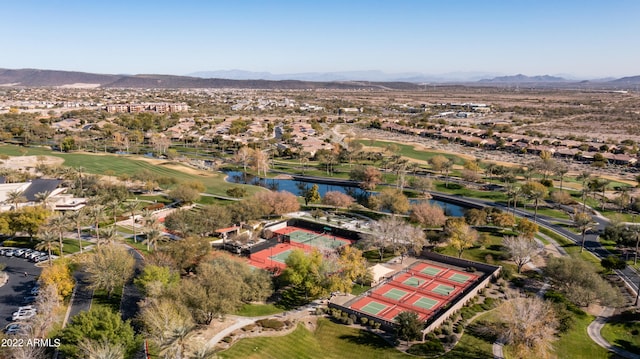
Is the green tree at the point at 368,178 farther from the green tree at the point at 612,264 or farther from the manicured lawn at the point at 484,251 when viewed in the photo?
the green tree at the point at 612,264

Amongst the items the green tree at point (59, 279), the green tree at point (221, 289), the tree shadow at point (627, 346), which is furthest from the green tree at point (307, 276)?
the tree shadow at point (627, 346)

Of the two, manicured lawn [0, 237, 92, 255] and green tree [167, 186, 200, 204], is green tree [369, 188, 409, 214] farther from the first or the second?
manicured lawn [0, 237, 92, 255]

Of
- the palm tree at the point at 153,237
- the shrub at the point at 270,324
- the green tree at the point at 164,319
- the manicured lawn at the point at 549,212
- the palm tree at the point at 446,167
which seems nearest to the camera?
the green tree at the point at 164,319

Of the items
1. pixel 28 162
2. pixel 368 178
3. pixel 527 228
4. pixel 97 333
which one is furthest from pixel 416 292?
pixel 28 162

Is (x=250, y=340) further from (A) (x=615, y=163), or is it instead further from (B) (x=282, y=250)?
(A) (x=615, y=163)

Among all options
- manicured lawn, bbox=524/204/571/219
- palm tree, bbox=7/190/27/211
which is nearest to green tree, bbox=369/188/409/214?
manicured lawn, bbox=524/204/571/219

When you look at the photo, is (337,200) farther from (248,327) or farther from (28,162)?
(28,162)

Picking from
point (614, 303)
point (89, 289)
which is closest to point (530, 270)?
point (614, 303)
